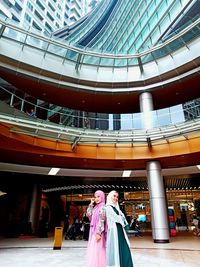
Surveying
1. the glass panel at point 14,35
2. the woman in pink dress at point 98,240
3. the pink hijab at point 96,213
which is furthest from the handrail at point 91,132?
the glass panel at point 14,35

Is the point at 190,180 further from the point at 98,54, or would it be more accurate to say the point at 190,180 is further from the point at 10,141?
the point at 10,141

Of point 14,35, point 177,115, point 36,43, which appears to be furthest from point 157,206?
point 14,35

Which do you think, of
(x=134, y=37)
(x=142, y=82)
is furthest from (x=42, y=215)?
(x=134, y=37)

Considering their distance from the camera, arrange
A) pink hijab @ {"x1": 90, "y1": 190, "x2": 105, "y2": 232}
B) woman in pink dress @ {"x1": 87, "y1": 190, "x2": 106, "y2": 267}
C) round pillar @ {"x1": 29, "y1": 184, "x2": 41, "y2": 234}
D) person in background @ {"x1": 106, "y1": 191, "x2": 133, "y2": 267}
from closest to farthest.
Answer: person in background @ {"x1": 106, "y1": 191, "x2": 133, "y2": 267}
woman in pink dress @ {"x1": 87, "y1": 190, "x2": 106, "y2": 267}
pink hijab @ {"x1": 90, "y1": 190, "x2": 105, "y2": 232}
round pillar @ {"x1": 29, "y1": 184, "x2": 41, "y2": 234}

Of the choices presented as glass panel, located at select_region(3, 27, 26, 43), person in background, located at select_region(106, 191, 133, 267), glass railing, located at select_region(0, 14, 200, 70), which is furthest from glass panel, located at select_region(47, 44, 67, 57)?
person in background, located at select_region(106, 191, 133, 267)

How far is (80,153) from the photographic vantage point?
1305 cm

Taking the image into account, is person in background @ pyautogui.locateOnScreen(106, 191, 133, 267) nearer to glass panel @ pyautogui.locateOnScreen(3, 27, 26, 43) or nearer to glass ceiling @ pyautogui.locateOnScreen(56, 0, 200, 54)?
glass ceiling @ pyautogui.locateOnScreen(56, 0, 200, 54)

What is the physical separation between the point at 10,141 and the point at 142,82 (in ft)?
32.2

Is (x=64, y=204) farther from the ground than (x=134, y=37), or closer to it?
closer to it

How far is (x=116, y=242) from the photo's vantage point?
162 inches

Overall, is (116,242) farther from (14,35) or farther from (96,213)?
(14,35)

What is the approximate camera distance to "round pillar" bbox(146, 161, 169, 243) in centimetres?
1230

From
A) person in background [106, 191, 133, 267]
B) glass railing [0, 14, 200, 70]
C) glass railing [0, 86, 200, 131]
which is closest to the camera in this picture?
person in background [106, 191, 133, 267]

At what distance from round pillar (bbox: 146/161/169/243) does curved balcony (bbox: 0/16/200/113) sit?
18.9 feet
